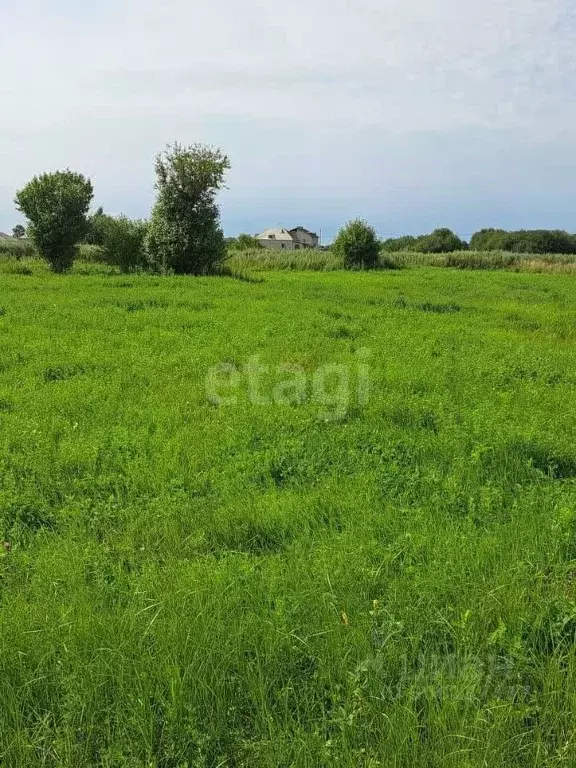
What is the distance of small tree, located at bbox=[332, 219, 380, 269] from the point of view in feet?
118

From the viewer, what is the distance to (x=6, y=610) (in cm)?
302

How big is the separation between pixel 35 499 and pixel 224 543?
1.57 metres

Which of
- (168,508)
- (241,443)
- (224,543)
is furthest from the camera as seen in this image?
(241,443)

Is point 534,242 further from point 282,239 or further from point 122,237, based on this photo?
point 122,237

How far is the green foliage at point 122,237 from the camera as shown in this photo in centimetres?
2903

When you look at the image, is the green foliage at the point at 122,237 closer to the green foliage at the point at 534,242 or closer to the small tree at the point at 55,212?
the small tree at the point at 55,212

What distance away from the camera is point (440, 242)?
3258 inches

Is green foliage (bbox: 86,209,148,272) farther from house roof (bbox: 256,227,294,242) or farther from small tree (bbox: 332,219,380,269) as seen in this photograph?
house roof (bbox: 256,227,294,242)

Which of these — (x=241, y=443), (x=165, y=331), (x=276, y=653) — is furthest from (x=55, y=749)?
(x=165, y=331)

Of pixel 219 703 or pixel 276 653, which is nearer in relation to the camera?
pixel 219 703

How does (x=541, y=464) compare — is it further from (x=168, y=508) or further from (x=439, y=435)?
(x=168, y=508)

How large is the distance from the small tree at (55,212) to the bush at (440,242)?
195 feet

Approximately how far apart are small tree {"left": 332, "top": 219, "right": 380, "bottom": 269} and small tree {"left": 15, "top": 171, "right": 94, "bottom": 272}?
15.6m

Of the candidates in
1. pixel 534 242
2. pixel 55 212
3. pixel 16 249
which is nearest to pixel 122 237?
pixel 55 212
